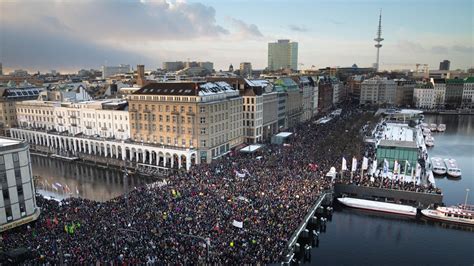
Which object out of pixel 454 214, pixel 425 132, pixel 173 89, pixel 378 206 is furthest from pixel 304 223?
pixel 425 132

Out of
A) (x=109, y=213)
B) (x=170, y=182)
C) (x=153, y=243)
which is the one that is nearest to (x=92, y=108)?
(x=170, y=182)

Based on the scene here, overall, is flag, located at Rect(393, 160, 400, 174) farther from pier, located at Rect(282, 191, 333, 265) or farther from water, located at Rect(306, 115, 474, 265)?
pier, located at Rect(282, 191, 333, 265)

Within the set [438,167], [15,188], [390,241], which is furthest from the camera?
[438,167]

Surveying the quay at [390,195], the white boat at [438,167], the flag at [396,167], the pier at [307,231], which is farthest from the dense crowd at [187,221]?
the white boat at [438,167]

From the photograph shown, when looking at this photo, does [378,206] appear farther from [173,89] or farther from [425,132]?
[425,132]

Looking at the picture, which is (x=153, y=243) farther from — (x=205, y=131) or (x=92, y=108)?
(x=92, y=108)

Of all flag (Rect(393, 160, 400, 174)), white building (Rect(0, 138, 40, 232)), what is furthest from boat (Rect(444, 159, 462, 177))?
white building (Rect(0, 138, 40, 232))
